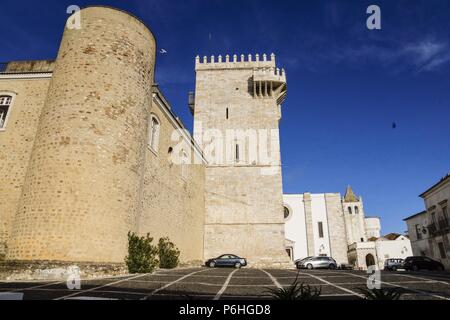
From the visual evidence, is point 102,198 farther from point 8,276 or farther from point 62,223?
point 8,276

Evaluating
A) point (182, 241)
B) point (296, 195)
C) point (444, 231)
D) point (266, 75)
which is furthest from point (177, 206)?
point (444, 231)

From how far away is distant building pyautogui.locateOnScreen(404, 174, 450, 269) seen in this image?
24.0 metres

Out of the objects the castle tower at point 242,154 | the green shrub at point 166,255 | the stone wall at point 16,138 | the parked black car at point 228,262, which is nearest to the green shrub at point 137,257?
the green shrub at point 166,255

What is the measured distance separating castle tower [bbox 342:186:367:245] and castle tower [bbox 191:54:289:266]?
64.9 ft

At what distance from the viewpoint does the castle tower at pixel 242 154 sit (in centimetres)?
2102

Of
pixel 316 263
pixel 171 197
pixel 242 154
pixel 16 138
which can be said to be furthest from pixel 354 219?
pixel 16 138

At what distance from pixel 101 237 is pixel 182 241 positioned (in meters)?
8.22

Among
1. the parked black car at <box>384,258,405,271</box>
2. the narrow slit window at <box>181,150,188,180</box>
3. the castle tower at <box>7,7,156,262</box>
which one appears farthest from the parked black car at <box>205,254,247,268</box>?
the parked black car at <box>384,258,405,271</box>

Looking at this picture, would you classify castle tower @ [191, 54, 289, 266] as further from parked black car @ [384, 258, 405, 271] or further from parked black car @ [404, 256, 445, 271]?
parked black car @ [384, 258, 405, 271]

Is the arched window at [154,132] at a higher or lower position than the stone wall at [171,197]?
higher

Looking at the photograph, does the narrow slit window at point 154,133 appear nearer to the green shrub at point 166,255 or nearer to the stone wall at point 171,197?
the stone wall at point 171,197

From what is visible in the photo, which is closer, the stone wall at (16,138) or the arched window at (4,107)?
the stone wall at (16,138)

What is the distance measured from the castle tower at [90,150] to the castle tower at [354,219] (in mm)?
32604

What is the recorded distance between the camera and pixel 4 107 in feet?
41.1
